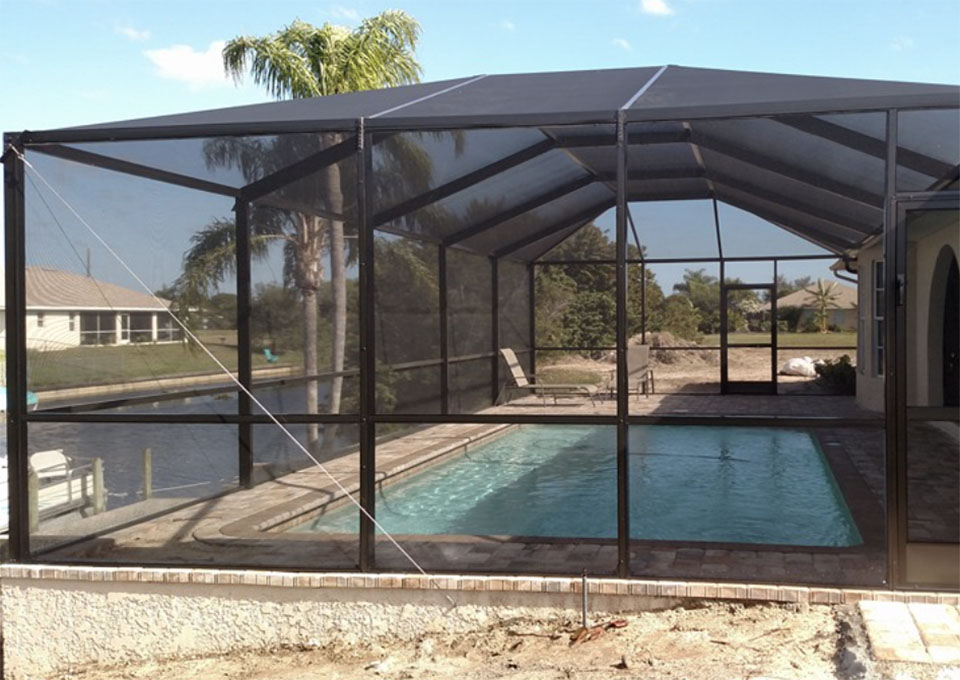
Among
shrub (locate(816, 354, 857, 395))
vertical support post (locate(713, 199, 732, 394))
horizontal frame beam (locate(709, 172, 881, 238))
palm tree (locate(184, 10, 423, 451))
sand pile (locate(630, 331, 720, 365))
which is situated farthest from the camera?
sand pile (locate(630, 331, 720, 365))

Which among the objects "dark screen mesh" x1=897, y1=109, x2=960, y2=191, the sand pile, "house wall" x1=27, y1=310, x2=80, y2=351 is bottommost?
the sand pile

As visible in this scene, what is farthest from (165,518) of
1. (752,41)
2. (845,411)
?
(845,411)

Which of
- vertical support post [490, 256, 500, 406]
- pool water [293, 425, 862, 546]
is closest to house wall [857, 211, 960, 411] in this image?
pool water [293, 425, 862, 546]

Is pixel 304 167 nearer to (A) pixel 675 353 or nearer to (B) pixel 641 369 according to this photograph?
(B) pixel 641 369

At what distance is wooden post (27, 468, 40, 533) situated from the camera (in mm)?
4773

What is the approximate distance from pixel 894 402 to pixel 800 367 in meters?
10.6

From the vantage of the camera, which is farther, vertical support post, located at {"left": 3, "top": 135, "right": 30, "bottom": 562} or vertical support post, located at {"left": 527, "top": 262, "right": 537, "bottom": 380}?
vertical support post, located at {"left": 527, "top": 262, "right": 537, "bottom": 380}

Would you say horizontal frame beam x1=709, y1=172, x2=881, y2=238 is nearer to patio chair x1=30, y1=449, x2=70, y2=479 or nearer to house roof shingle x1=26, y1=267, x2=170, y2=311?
house roof shingle x1=26, y1=267, x2=170, y2=311

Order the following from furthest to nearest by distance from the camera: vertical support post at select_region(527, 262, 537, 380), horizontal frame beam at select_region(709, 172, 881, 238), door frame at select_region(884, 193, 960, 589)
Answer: vertical support post at select_region(527, 262, 537, 380)
horizontal frame beam at select_region(709, 172, 881, 238)
door frame at select_region(884, 193, 960, 589)

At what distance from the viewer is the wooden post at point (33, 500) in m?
4.77

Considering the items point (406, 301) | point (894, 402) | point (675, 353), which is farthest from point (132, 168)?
point (675, 353)

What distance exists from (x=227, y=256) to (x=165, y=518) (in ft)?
5.38

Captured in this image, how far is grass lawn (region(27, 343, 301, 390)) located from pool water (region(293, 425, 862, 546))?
4.03 feet

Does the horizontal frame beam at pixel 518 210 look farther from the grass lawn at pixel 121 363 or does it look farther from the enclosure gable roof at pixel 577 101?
the grass lawn at pixel 121 363
